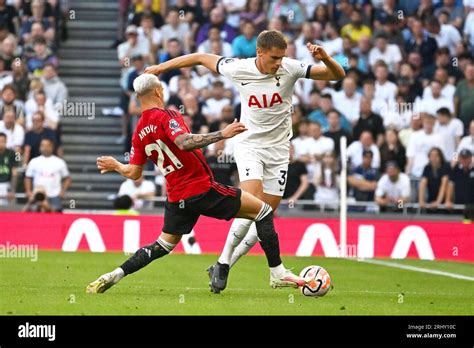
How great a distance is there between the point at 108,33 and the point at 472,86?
8.28 m

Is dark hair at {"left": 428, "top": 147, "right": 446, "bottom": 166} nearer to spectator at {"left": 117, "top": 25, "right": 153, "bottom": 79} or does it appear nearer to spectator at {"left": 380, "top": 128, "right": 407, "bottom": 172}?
spectator at {"left": 380, "top": 128, "right": 407, "bottom": 172}

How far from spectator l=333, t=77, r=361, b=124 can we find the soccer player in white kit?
33.8 ft

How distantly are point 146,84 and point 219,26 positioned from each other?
43.5 ft

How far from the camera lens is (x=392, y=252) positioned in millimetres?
20812

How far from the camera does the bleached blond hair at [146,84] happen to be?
40.6 ft

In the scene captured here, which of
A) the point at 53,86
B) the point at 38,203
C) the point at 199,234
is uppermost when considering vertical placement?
the point at 53,86

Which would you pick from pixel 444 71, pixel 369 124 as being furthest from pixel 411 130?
pixel 444 71

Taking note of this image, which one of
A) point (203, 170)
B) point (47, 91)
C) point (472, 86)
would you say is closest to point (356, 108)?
point (472, 86)

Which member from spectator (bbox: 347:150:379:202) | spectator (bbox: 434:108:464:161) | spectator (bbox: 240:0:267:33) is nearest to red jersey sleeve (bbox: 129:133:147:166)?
spectator (bbox: 347:150:379:202)

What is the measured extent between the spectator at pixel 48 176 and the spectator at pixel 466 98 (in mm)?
7486

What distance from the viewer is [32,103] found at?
24.1 m

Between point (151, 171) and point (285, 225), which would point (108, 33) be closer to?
point (151, 171)

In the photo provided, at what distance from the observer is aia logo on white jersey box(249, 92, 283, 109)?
530 inches

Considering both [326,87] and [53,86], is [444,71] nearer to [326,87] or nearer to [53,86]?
[326,87]
